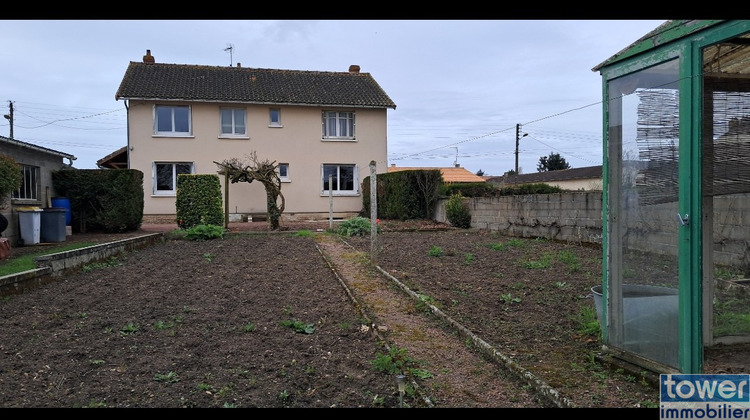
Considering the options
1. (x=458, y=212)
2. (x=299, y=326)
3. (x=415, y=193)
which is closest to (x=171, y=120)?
(x=415, y=193)

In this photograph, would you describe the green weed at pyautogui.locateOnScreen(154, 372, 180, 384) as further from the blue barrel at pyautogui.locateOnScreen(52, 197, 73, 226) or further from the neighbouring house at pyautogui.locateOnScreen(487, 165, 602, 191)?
the neighbouring house at pyautogui.locateOnScreen(487, 165, 602, 191)

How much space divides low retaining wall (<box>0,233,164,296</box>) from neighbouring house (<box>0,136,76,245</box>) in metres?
3.96

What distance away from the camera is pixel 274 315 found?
5082mm

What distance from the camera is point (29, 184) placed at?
13.6 metres

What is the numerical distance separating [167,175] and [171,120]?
248 cm

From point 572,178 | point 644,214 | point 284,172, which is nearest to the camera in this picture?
point 644,214

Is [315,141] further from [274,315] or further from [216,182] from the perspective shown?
[274,315]

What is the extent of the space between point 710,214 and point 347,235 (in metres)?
11.5

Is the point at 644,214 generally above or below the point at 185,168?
below

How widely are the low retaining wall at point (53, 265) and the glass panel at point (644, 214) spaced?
7.18m

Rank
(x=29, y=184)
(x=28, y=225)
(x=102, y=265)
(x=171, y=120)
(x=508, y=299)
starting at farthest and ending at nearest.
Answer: (x=171, y=120)
(x=29, y=184)
(x=28, y=225)
(x=102, y=265)
(x=508, y=299)

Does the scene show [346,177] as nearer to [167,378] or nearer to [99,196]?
[99,196]
